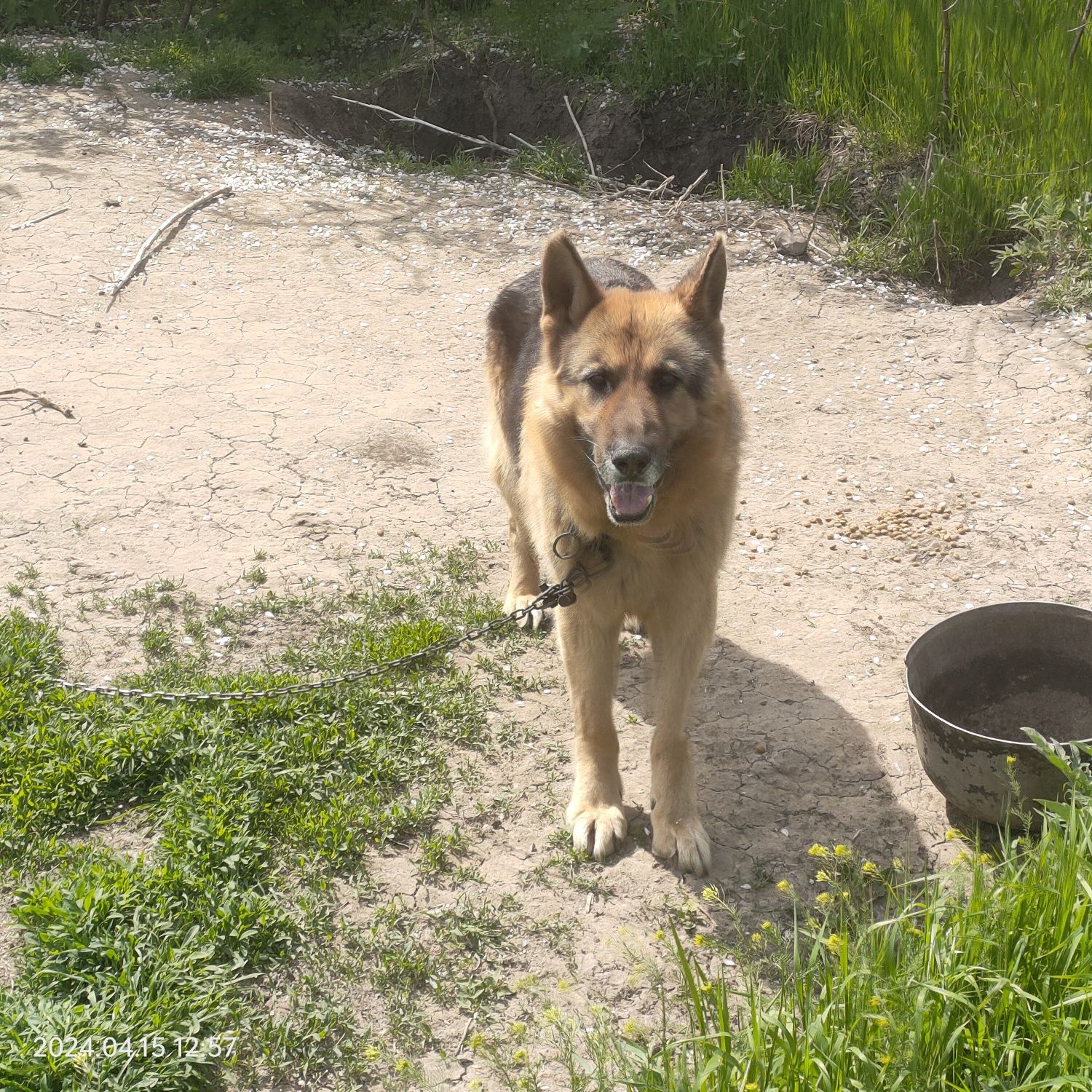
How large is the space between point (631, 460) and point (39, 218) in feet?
22.4

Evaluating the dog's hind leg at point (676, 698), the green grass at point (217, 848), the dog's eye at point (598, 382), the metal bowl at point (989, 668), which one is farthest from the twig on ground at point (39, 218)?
the metal bowl at point (989, 668)

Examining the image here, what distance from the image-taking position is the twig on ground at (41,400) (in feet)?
20.4

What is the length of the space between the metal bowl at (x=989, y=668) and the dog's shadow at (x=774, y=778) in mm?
303

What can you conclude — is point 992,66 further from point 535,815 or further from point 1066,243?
point 535,815

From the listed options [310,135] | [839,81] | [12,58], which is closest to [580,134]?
[839,81]

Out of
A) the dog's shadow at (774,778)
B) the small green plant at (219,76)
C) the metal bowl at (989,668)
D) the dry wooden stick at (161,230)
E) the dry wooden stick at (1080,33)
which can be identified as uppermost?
the dry wooden stick at (1080,33)

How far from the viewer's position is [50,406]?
6.26 metres

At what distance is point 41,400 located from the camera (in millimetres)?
6285

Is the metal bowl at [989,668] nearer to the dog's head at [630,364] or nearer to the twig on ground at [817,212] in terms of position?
the dog's head at [630,364]

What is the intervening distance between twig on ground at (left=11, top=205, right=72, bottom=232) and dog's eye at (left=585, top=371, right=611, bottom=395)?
6.39 metres

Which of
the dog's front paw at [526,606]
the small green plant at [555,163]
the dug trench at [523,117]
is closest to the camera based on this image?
the dog's front paw at [526,606]

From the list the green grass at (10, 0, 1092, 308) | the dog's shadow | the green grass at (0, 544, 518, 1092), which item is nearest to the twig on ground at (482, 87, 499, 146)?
the green grass at (10, 0, 1092, 308)

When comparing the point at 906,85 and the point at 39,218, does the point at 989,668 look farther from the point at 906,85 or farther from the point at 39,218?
the point at 39,218

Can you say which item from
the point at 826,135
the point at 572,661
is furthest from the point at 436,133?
the point at 572,661
